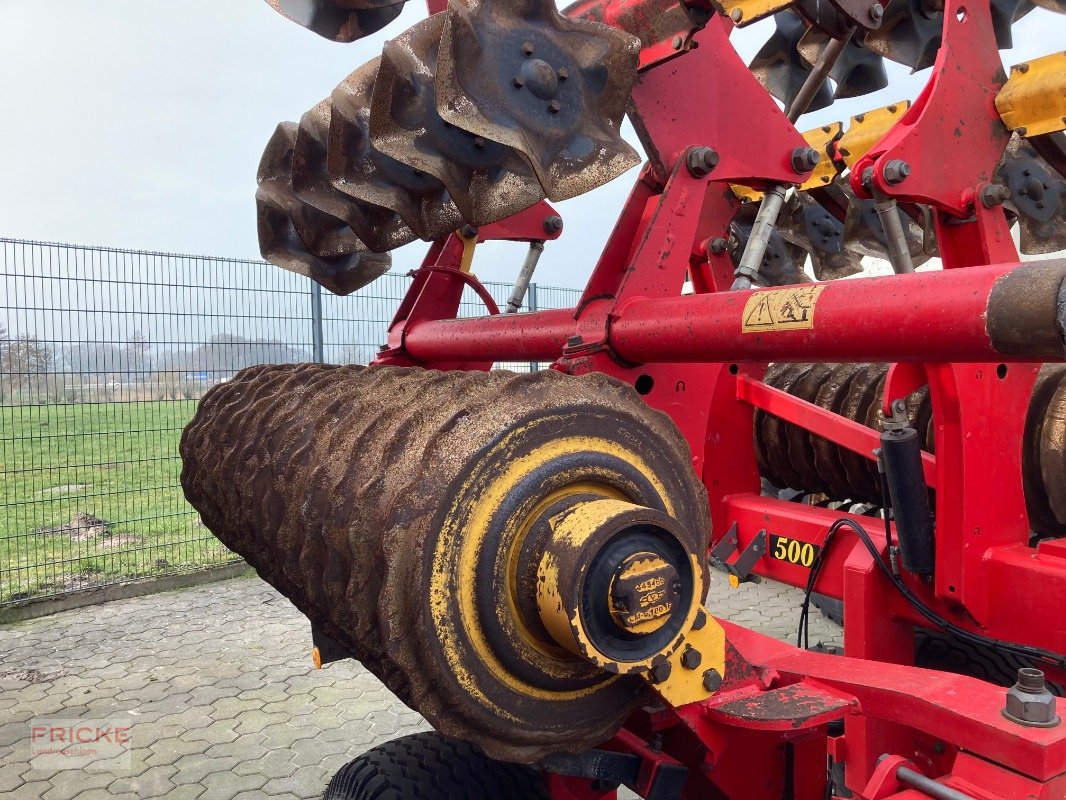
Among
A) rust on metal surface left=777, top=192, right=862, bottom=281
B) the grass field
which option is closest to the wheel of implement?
rust on metal surface left=777, top=192, right=862, bottom=281

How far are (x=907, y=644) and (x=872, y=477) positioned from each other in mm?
973

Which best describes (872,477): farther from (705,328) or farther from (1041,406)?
(705,328)

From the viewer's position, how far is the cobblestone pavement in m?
3.33

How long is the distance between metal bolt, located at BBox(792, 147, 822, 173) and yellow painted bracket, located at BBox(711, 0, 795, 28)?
47 cm

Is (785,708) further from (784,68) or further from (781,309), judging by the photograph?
(784,68)

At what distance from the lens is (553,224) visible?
372 cm

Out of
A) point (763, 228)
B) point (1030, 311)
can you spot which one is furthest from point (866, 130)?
point (1030, 311)

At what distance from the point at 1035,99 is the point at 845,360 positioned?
1.33m

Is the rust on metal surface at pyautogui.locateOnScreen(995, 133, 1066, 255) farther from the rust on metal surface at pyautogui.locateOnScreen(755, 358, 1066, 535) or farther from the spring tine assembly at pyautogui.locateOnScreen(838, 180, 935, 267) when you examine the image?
the rust on metal surface at pyautogui.locateOnScreen(755, 358, 1066, 535)

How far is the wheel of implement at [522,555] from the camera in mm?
1259

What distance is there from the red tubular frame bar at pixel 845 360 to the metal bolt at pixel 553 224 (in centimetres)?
86

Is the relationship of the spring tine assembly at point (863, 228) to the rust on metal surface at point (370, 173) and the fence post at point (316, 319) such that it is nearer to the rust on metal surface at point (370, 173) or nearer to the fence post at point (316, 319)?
the rust on metal surface at point (370, 173)

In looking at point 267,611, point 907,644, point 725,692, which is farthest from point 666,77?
point 267,611

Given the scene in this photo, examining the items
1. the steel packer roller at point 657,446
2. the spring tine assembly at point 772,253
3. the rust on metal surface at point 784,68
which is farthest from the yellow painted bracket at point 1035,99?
the spring tine assembly at point 772,253
